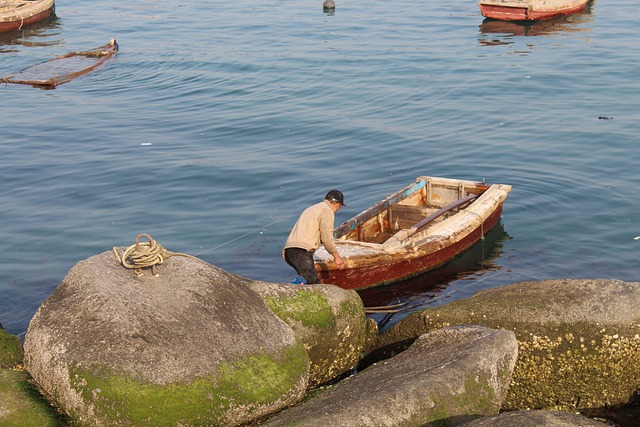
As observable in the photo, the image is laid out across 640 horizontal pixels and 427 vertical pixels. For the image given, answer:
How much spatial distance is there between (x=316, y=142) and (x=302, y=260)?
41.3ft

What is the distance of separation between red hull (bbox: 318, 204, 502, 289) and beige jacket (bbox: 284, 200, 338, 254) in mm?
1481

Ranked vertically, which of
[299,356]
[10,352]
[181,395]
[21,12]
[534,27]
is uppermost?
[21,12]

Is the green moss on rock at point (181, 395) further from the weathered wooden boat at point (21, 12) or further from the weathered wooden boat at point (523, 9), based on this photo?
the weathered wooden boat at point (21, 12)

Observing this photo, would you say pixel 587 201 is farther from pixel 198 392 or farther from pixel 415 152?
pixel 198 392

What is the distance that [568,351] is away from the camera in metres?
10.0

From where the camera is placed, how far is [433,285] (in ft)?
52.3

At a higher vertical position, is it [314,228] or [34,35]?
[34,35]

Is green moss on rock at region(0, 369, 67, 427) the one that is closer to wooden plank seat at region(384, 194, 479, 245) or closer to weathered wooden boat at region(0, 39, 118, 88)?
wooden plank seat at region(384, 194, 479, 245)

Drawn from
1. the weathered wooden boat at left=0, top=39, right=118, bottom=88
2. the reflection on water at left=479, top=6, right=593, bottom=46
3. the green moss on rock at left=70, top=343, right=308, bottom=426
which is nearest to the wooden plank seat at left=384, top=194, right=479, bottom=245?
the green moss on rock at left=70, top=343, right=308, bottom=426

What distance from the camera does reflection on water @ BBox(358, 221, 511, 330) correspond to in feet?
49.4

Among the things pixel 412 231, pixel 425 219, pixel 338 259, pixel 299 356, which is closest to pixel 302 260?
pixel 338 259

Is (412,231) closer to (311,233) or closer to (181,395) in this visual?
(311,233)

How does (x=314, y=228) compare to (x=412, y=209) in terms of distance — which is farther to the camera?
(x=412, y=209)

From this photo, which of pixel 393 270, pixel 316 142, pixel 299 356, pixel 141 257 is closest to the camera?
pixel 299 356
